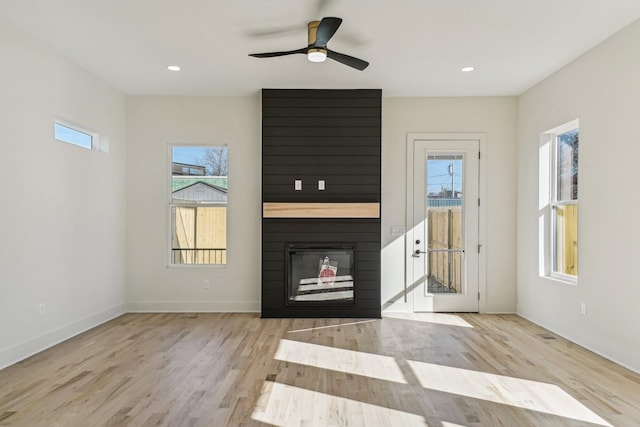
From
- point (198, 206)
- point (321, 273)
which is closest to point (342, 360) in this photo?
point (321, 273)

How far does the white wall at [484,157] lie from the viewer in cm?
592

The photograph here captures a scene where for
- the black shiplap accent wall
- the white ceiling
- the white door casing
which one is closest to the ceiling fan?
the white ceiling

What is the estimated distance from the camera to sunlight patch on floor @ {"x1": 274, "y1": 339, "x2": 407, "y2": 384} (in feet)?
11.6

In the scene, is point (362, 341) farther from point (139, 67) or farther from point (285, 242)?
point (139, 67)

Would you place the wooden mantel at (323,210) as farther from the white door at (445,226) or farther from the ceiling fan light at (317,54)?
the ceiling fan light at (317,54)

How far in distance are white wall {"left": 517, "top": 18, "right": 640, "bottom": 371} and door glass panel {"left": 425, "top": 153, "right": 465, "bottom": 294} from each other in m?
1.16

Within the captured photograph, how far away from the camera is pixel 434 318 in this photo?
5.55 metres

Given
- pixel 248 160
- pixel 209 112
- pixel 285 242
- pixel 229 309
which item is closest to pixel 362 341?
pixel 285 242

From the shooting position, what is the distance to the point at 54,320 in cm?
434

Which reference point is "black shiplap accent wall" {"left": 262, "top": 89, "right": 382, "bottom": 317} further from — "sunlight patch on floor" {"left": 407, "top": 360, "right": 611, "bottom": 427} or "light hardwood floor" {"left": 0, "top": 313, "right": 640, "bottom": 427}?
"sunlight patch on floor" {"left": 407, "top": 360, "right": 611, "bottom": 427}

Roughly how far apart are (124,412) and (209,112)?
419 cm

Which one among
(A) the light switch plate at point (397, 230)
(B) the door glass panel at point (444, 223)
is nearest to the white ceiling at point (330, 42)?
(B) the door glass panel at point (444, 223)

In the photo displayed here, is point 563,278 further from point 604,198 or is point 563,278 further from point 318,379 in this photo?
point 318,379

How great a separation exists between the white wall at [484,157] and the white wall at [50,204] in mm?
3689
